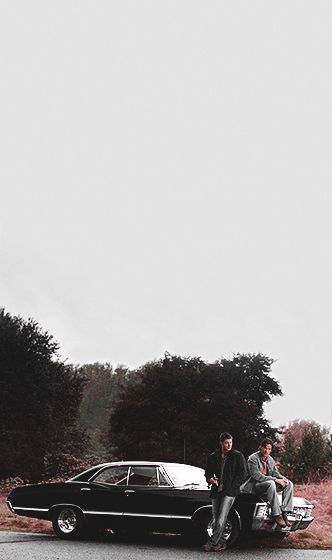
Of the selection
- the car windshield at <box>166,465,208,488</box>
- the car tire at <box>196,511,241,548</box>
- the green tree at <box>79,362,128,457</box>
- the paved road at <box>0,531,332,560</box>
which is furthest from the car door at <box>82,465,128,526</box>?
the green tree at <box>79,362,128,457</box>

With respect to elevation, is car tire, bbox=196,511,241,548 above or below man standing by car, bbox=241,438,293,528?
below

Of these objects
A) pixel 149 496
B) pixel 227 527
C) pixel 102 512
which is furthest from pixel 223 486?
pixel 102 512

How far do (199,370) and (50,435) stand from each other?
889cm

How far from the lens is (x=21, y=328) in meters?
33.3

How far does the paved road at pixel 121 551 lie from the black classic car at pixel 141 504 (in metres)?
0.35

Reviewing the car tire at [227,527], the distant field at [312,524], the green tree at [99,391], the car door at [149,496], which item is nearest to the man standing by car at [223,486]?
the car tire at [227,527]

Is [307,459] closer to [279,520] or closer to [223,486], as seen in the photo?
[279,520]

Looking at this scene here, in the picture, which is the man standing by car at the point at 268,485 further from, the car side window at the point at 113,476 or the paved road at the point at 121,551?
the car side window at the point at 113,476

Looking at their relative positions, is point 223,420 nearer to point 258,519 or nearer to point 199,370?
point 199,370

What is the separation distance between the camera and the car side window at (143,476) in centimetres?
1352

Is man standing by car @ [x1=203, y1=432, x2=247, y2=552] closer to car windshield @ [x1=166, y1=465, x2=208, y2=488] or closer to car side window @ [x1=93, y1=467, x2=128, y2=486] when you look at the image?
car windshield @ [x1=166, y1=465, x2=208, y2=488]

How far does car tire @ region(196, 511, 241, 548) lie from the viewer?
40.8ft

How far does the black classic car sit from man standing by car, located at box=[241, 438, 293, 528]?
14 cm

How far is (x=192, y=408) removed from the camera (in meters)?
34.5
